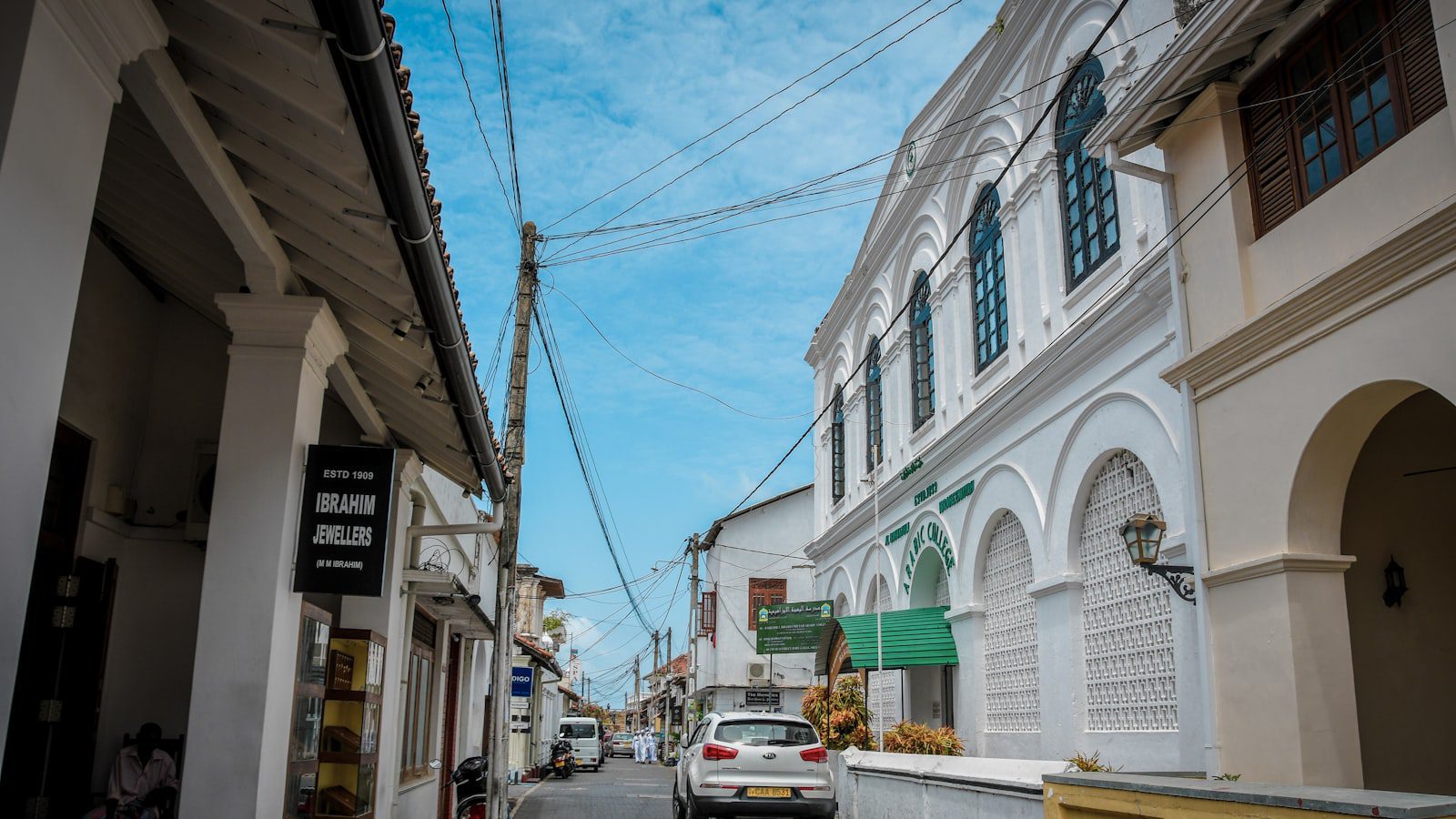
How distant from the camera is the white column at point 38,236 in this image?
147 inches

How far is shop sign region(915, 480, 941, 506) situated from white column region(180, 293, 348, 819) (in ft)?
43.9

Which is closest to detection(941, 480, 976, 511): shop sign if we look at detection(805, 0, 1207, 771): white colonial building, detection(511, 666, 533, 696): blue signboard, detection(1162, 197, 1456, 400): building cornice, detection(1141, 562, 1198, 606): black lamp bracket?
detection(805, 0, 1207, 771): white colonial building

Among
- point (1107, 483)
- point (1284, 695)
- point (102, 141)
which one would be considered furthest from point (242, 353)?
point (1107, 483)

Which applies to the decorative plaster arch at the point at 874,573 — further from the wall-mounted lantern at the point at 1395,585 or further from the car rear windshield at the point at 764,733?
the wall-mounted lantern at the point at 1395,585

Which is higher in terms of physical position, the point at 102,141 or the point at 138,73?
the point at 138,73

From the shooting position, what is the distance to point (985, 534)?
55.3 ft

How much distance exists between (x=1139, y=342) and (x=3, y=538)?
10.8 meters

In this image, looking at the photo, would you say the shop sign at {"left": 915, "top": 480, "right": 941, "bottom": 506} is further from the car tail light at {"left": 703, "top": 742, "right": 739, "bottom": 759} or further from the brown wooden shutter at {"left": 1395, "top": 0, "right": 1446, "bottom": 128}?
the brown wooden shutter at {"left": 1395, "top": 0, "right": 1446, "bottom": 128}

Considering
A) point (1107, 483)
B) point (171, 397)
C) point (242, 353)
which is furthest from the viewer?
point (1107, 483)

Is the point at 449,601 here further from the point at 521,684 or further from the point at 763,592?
the point at 763,592

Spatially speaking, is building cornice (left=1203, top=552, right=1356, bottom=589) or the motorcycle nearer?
building cornice (left=1203, top=552, right=1356, bottom=589)

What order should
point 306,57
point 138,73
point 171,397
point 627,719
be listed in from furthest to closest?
1. point 627,719
2. point 171,397
3. point 138,73
4. point 306,57

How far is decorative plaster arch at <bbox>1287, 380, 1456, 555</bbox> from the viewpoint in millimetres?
8188

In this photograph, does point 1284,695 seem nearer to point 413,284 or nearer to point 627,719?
point 413,284
